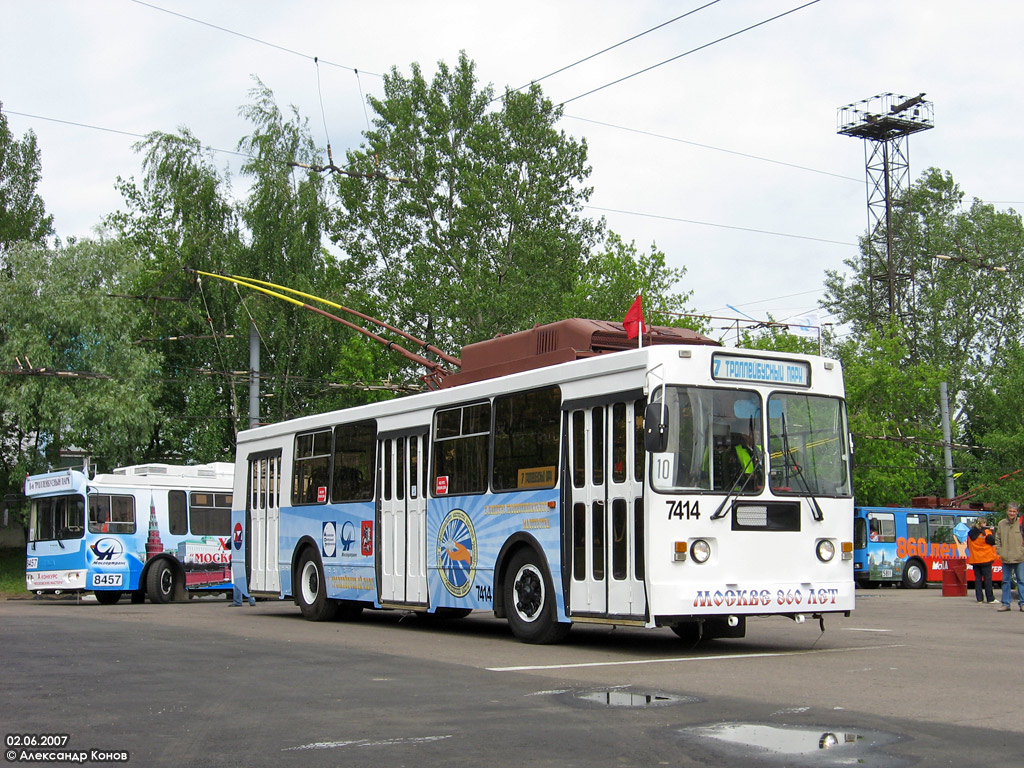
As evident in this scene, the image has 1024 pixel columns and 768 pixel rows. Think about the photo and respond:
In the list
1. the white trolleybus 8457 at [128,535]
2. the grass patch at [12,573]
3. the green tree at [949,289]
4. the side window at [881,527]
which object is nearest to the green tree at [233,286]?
the grass patch at [12,573]

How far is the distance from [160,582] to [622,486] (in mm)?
A: 16881

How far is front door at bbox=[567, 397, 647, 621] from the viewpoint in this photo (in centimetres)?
1177

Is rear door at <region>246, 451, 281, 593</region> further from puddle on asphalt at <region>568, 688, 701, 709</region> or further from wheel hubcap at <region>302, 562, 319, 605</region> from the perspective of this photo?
puddle on asphalt at <region>568, 688, 701, 709</region>

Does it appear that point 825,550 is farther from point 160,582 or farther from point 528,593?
point 160,582

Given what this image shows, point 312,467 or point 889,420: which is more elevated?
point 889,420

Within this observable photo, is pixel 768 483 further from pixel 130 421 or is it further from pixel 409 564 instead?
pixel 130 421

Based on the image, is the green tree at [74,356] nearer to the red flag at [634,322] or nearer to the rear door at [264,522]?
the rear door at [264,522]

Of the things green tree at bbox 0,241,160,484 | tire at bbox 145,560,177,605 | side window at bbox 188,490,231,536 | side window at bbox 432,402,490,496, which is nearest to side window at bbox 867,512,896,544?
side window at bbox 188,490,231,536

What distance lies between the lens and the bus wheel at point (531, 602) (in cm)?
1295

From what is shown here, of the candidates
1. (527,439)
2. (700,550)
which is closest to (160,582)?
(527,439)

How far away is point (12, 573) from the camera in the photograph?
39219 millimetres

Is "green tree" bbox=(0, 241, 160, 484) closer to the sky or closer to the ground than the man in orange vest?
closer to the sky

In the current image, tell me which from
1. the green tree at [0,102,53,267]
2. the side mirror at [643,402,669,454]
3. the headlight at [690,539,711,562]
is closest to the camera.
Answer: the side mirror at [643,402,669,454]

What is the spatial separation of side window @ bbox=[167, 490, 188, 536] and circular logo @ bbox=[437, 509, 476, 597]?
1338cm
